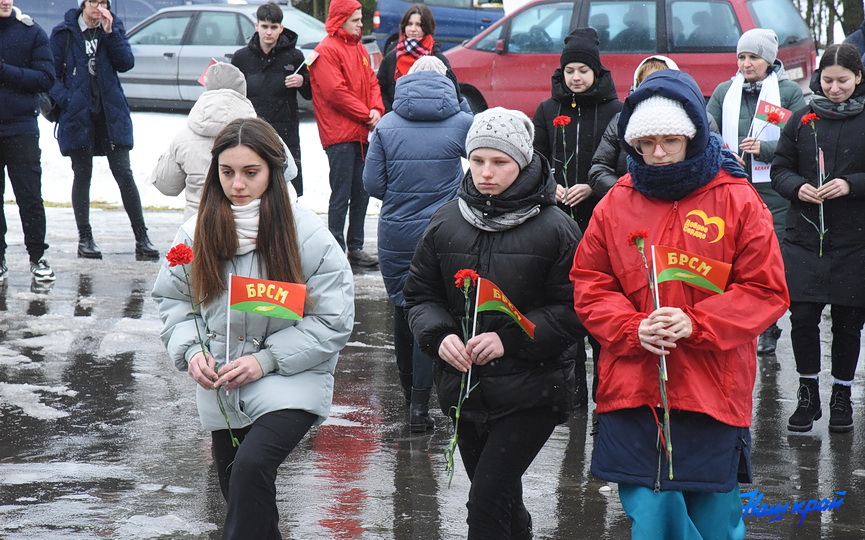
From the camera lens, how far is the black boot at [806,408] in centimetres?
601

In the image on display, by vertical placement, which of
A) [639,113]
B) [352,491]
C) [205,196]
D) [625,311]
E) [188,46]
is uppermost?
[188,46]

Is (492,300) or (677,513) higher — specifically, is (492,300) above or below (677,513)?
above

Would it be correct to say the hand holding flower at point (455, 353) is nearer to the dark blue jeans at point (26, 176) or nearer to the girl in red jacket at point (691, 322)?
the girl in red jacket at point (691, 322)

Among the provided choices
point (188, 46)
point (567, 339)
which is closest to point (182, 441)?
point (567, 339)

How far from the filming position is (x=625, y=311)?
356cm

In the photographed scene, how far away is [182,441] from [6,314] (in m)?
3.24

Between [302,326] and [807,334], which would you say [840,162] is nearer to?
[807,334]

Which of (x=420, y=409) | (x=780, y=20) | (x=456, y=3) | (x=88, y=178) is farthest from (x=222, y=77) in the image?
(x=456, y=3)

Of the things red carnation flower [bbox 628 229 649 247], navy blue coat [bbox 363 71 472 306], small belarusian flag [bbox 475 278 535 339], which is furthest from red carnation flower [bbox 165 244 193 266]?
navy blue coat [bbox 363 71 472 306]

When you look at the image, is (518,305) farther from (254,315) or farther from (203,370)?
(203,370)

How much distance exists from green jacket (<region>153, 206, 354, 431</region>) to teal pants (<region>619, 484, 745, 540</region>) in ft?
3.66

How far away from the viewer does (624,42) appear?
45.1ft

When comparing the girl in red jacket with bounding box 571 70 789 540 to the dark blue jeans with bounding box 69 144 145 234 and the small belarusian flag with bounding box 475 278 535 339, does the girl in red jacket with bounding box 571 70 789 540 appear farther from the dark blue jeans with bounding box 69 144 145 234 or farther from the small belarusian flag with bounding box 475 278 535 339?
the dark blue jeans with bounding box 69 144 145 234

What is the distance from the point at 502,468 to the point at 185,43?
578 inches
